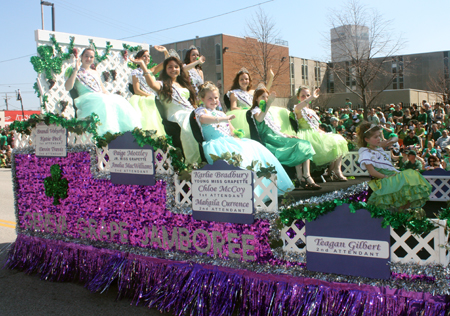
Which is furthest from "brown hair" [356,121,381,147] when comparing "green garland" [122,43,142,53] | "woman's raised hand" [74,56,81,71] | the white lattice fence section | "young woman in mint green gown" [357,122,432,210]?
"green garland" [122,43,142,53]

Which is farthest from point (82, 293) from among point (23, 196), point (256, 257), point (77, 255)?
point (256, 257)

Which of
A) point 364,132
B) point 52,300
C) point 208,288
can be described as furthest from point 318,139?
point 52,300

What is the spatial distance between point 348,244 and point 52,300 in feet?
10.7

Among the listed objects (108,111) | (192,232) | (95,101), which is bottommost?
(192,232)

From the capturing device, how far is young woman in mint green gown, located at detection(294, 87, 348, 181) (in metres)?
6.73

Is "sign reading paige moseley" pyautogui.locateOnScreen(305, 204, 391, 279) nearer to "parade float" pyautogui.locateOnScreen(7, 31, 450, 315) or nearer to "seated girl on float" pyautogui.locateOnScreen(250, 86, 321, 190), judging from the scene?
"parade float" pyautogui.locateOnScreen(7, 31, 450, 315)

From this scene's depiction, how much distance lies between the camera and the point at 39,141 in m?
5.52

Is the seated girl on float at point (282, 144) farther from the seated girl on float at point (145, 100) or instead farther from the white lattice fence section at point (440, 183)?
the white lattice fence section at point (440, 183)

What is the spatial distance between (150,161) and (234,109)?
284 cm

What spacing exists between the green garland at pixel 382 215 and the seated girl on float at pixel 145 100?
361cm

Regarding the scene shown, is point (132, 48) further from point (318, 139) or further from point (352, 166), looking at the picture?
point (352, 166)

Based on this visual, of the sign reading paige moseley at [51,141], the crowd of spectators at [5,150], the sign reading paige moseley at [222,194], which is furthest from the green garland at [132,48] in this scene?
the crowd of spectators at [5,150]

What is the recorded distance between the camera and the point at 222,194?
384cm

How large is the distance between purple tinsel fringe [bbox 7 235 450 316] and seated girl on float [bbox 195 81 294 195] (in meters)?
1.41
